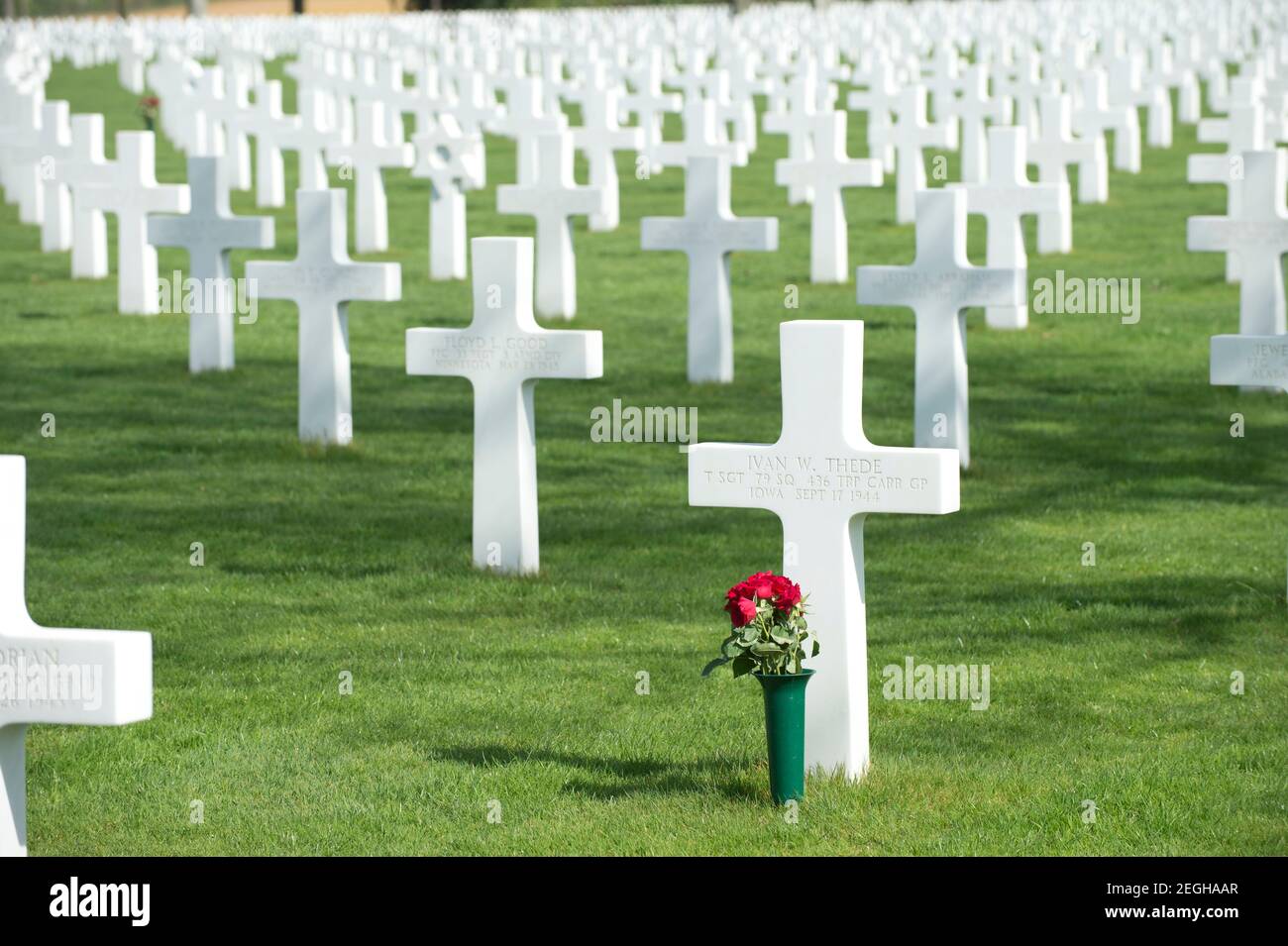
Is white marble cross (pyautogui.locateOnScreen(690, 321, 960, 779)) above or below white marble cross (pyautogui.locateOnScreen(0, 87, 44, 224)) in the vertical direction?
below

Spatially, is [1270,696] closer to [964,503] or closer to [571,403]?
[964,503]

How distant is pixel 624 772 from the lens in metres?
6.57

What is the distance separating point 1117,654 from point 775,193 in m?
17.0

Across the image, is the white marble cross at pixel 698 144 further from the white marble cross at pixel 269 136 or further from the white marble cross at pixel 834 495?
the white marble cross at pixel 834 495

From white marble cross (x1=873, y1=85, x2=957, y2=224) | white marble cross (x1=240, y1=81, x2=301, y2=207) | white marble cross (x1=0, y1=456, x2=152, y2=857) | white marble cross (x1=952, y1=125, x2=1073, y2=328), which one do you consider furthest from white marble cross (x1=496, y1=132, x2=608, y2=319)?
white marble cross (x1=0, y1=456, x2=152, y2=857)

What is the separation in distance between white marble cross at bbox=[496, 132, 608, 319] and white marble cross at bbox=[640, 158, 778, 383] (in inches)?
57.2

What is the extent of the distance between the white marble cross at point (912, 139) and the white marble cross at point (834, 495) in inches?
581

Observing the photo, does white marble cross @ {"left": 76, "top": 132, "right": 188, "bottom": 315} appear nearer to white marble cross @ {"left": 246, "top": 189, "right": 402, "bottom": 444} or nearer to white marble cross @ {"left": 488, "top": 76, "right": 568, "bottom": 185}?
white marble cross @ {"left": 246, "top": 189, "right": 402, "bottom": 444}

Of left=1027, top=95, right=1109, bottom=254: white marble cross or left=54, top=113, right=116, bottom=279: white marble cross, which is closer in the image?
left=54, top=113, right=116, bottom=279: white marble cross

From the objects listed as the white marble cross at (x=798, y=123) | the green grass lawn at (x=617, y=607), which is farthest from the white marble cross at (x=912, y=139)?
the green grass lawn at (x=617, y=607)

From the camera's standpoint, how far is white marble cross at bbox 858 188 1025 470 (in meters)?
11.3

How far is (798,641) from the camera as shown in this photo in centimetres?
598

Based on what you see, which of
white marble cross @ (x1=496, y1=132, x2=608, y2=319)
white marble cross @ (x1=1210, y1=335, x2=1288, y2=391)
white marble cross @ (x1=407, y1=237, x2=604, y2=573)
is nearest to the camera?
white marble cross @ (x1=1210, y1=335, x2=1288, y2=391)
